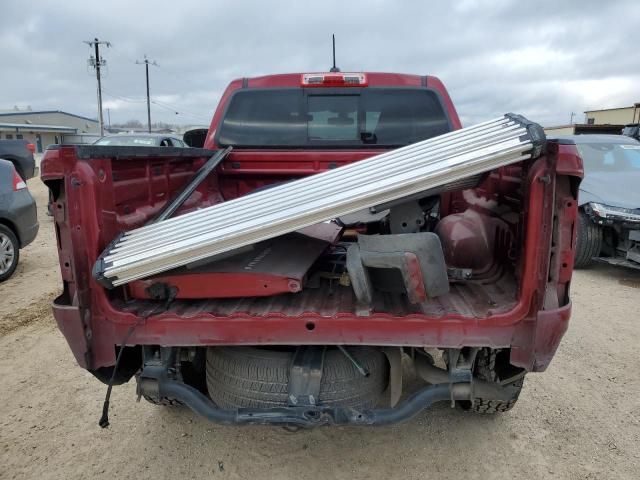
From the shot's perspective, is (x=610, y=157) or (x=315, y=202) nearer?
(x=315, y=202)

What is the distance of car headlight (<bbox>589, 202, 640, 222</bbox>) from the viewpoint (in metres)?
6.28

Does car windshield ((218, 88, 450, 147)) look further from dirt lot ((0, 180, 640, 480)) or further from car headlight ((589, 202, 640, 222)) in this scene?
car headlight ((589, 202, 640, 222))

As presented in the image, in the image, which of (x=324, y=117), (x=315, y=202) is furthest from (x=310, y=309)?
(x=324, y=117)

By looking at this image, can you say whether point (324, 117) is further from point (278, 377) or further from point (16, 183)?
point (16, 183)

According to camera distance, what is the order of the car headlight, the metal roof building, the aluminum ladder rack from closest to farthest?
the aluminum ladder rack
the car headlight
the metal roof building

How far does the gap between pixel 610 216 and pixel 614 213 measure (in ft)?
0.19

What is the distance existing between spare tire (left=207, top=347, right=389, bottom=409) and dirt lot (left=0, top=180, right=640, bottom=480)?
0.58m

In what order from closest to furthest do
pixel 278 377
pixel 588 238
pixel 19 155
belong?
pixel 278 377 < pixel 588 238 < pixel 19 155

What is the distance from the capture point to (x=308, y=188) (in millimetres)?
2461

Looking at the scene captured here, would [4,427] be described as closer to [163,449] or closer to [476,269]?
[163,449]

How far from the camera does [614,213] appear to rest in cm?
640

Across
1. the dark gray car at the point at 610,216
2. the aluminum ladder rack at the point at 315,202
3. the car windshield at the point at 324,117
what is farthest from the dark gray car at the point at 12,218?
the dark gray car at the point at 610,216

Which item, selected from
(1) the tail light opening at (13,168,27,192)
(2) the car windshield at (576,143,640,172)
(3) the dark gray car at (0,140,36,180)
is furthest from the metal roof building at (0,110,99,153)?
(2) the car windshield at (576,143,640,172)

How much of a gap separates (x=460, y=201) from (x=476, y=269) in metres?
0.93
